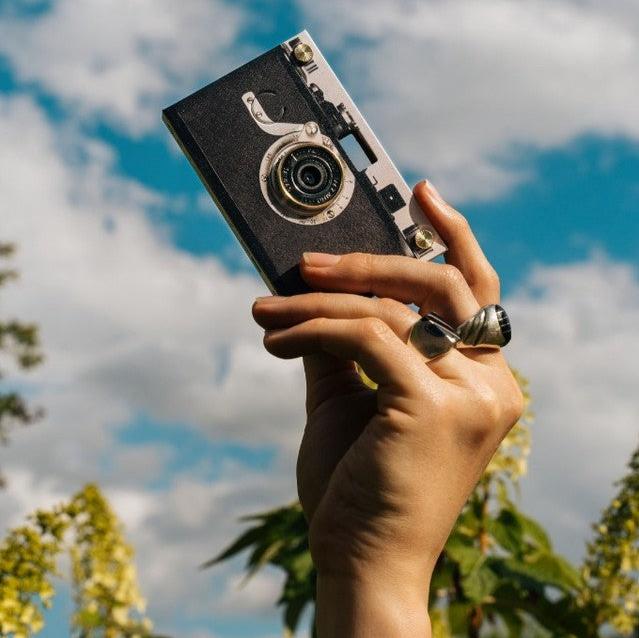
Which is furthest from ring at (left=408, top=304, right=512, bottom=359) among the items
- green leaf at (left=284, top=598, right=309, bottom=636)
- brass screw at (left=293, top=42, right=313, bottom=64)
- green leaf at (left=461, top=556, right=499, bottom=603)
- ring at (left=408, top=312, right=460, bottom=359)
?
green leaf at (left=284, top=598, right=309, bottom=636)

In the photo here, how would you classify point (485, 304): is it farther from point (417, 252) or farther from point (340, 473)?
point (340, 473)

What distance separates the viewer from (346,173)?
95.7 inches

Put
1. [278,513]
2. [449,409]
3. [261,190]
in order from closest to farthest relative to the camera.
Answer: [449,409] < [261,190] < [278,513]

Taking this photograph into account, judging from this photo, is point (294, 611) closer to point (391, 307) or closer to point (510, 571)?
point (510, 571)

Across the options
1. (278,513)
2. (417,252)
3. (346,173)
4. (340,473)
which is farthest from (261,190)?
(278,513)

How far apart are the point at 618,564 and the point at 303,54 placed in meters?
3.39

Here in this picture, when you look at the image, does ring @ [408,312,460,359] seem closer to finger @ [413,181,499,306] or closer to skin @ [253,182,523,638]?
skin @ [253,182,523,638]

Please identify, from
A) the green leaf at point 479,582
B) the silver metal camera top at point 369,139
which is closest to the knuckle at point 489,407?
the silver metal camera top at point 369,139

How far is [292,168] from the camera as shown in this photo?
2.41m

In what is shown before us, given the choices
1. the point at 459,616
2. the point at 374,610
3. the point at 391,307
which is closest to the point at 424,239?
the point at 391,307

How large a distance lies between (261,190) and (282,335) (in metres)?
0.53

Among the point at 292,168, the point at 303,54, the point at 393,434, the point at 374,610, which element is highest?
the point at 303,54

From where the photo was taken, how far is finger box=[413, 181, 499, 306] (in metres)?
2.25

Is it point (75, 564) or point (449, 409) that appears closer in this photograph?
point (449, 409)
